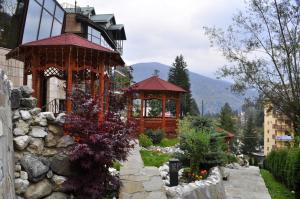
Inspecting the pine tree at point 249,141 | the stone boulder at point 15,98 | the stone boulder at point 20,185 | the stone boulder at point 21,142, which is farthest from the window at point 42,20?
the pine tree at point 249,141

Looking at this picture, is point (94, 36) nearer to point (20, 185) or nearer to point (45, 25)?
point (45, 25)

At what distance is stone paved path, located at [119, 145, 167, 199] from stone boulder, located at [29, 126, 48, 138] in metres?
1.82

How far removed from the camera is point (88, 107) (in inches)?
286

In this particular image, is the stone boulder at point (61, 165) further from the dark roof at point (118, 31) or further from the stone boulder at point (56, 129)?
the dark roof at point (118, 31)

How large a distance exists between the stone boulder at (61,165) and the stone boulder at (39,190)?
10.5 inches

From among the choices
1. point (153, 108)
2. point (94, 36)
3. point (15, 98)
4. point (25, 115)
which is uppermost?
point (94, 36)

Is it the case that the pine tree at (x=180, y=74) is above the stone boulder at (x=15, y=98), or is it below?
above

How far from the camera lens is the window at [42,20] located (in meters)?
15.6

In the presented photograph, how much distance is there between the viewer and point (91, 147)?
7.02m

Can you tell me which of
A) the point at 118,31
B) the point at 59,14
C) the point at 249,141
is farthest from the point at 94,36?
the point at 249,141

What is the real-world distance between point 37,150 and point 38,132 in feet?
1.08

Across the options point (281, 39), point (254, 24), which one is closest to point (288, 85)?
point (281, 39)

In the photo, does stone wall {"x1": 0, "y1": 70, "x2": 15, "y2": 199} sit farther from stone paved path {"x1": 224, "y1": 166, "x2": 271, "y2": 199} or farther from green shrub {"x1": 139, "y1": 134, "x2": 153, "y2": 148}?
green shrub {"x1": 139, "y1": 134, "x2": 153, "y2": 148}

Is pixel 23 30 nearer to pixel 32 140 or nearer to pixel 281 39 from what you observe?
pixel 32 140
